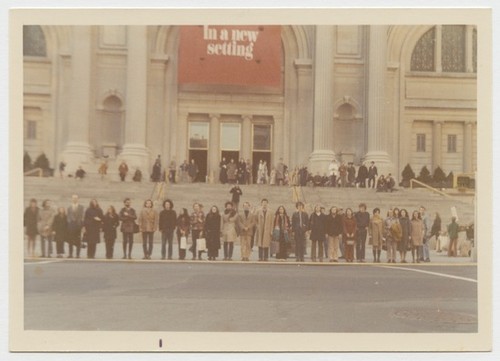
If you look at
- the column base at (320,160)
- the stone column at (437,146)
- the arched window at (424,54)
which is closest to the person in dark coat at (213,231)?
the column base at (320,160)

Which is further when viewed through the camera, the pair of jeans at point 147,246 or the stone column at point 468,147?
the pair of jeans at point 147,246

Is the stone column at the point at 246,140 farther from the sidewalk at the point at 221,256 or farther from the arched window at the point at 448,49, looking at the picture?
the arched window at the point at 448,49

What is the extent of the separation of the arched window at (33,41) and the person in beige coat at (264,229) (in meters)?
4.01

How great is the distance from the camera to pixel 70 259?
13250 millimetres

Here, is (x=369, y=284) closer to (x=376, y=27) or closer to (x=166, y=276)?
(x=166, y=276)

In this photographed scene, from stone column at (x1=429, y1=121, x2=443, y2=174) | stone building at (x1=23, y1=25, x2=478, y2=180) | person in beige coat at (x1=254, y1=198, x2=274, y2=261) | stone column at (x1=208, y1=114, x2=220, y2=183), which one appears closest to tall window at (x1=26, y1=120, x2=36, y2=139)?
stone building at (x1=23, y1=25, x2=478, y2=180)

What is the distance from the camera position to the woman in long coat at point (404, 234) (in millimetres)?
13422

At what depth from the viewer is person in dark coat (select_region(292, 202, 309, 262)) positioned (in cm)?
1330

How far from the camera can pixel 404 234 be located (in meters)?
13.4

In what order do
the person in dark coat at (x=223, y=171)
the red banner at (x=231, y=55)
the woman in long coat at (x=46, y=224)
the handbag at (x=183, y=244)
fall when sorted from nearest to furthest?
the red banner at (x=231, y=55), the woman in long coat at (x=46, y=224), the handbag at (x=183, y=244), the person in dark coat at (x=223, y=171)

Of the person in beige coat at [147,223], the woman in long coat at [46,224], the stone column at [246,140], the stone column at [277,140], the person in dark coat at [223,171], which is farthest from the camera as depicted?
the stone column at [246,140]

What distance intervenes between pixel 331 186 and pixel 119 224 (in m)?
3.34

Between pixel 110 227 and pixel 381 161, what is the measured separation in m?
4.37

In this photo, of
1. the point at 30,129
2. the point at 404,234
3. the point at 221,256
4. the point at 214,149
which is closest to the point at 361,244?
the point at 404,234
